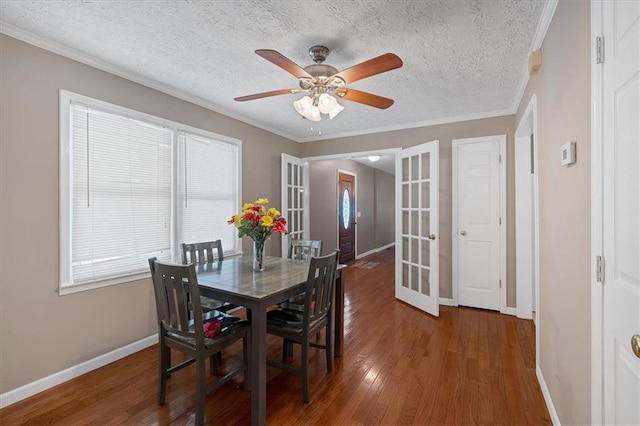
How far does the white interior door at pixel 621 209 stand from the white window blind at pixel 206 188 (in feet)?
10.6

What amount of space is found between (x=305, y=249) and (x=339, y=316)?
34.4 inches

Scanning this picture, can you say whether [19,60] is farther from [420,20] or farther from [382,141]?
[382,141]

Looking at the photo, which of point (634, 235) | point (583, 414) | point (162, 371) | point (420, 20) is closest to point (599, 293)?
point (634, 235)

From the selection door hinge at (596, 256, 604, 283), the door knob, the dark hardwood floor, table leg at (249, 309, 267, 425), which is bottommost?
the dark hardwood floor

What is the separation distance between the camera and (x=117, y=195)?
8.28 ft

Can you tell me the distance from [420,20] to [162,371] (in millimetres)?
2822

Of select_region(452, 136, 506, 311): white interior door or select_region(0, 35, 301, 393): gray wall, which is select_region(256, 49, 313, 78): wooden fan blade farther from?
select_region(452, 136, 506, 311): white interior door

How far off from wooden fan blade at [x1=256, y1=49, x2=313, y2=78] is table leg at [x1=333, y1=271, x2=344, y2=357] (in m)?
1.60

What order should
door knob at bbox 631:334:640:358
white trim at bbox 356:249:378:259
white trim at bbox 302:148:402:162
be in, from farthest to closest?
1. white trim at bbox 356:249:378:259
2. white trim at bbox 302:148:402:162
3. door knob at bbox 631:334:640:358

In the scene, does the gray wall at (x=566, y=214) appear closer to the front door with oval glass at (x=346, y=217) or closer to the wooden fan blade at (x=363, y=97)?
the wooden fan blade at (x=363, y=97)

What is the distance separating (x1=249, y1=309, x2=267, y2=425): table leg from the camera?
5.49ft

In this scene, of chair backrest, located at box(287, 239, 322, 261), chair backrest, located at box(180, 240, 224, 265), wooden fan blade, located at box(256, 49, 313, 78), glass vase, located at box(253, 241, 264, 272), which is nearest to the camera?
wooden fan blade, located at box(256, 49, 313, 78)

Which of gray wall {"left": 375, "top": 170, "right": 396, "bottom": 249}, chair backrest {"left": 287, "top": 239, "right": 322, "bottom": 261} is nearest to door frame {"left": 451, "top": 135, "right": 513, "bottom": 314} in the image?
chair backrest {"left": 287, "top": 239, "right": 322, "bottom": 261}

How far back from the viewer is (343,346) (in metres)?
2.67
